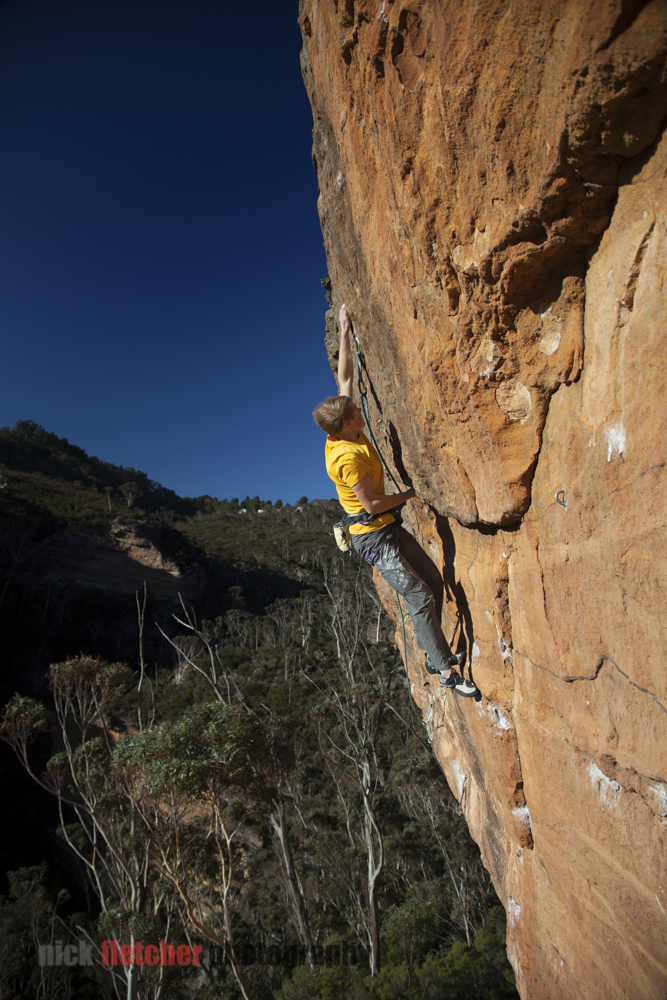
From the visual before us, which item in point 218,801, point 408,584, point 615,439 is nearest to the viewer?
point 615,439

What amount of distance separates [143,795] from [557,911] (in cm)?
931

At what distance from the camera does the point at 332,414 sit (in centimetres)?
362

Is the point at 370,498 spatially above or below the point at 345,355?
below

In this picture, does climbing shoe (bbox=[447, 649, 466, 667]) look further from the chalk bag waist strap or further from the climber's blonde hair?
the climber's blonde hair

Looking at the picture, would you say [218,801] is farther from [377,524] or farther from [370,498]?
[370,498]

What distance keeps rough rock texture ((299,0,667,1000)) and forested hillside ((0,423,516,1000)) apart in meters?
6.86

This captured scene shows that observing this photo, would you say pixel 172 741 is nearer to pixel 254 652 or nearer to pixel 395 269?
pixel 395 269

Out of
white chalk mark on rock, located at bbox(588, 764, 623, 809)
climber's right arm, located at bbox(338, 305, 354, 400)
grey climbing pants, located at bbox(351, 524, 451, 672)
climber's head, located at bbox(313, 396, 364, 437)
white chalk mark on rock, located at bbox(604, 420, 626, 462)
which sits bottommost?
white chalk mark on rock, located at bbox(588, 764, 623, 809)

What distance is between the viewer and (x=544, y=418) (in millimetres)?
2418

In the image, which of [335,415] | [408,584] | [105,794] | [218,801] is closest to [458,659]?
[408,584]

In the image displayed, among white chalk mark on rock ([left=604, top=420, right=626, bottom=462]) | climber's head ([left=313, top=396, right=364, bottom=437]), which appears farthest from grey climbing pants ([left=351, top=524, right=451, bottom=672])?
white chalk mark on rock ([left=604, top=420, right=626, bottom=462])

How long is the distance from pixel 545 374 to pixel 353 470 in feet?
5.13

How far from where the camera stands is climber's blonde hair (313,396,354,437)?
3.61m

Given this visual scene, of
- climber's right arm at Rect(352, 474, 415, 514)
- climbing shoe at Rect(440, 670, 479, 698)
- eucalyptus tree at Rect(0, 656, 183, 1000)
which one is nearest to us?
climber's right arm at Rect(352, 474, 415, 514)
